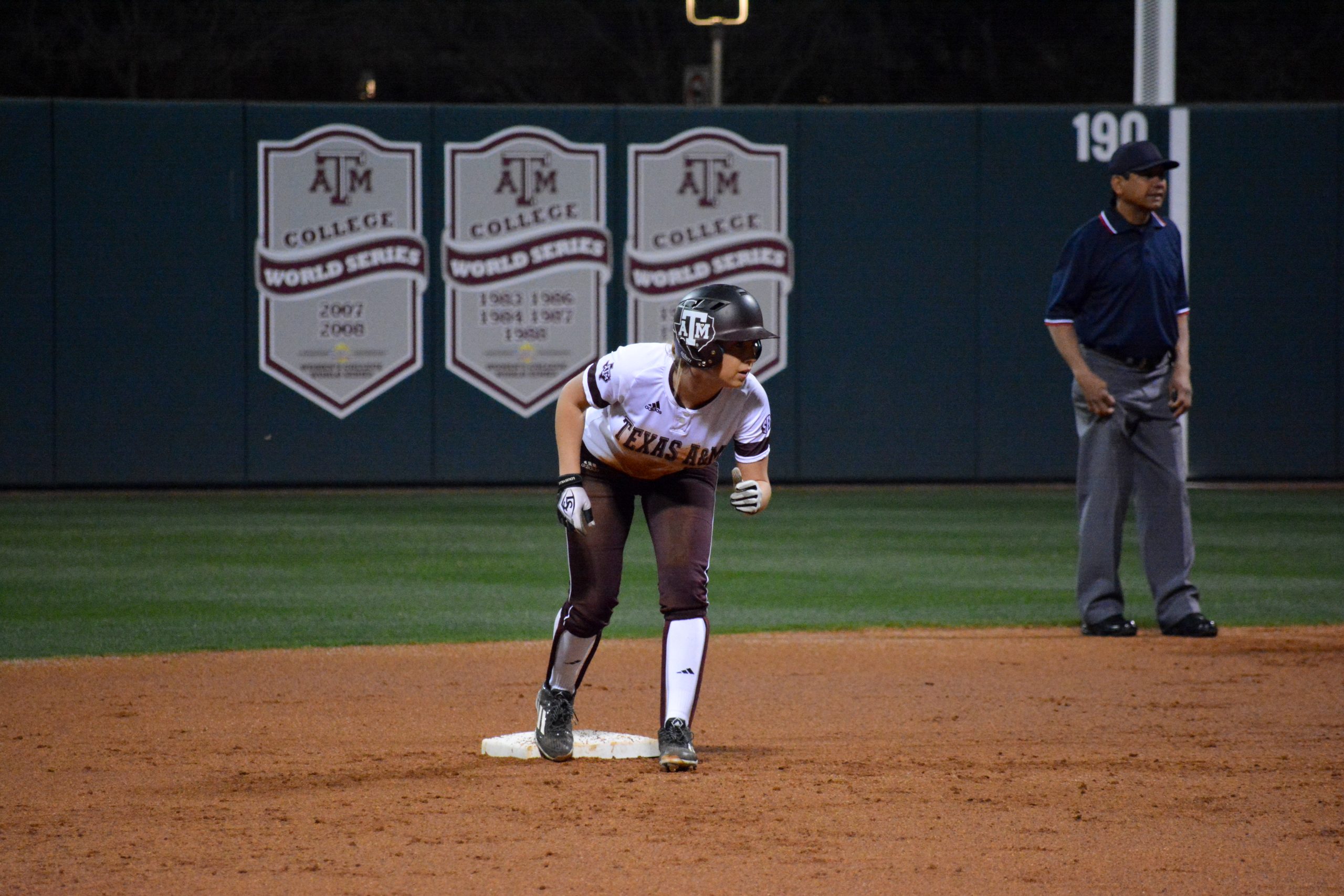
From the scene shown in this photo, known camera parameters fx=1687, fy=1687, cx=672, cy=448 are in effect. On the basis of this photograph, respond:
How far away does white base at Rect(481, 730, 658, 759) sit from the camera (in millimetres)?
5027

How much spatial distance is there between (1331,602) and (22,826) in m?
6.92

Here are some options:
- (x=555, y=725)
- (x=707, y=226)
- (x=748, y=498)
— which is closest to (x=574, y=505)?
(x=748, y=498)

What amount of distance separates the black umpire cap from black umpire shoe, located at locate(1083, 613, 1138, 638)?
199 centimetres

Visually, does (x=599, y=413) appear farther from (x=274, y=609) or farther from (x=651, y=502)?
(x=274, y=609)

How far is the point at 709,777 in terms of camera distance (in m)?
4.70

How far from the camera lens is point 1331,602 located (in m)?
8.85

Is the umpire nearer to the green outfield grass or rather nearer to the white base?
the green outfield grass

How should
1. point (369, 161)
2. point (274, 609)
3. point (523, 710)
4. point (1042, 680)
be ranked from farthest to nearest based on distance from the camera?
point (369, 161)
point (274, 609)
point (1042, 680)
point (523, 710)

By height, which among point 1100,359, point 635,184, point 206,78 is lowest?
point 1100,359

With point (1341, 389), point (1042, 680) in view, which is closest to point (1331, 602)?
point (1042, 680)

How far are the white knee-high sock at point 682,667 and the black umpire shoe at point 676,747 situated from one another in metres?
0.03

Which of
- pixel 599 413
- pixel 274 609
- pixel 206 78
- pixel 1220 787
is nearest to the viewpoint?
pixel 1220 787

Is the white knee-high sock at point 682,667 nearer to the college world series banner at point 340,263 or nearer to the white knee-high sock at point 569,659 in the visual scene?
the white knee-high sock at point 569,659

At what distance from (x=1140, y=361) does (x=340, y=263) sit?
32.2 feet
